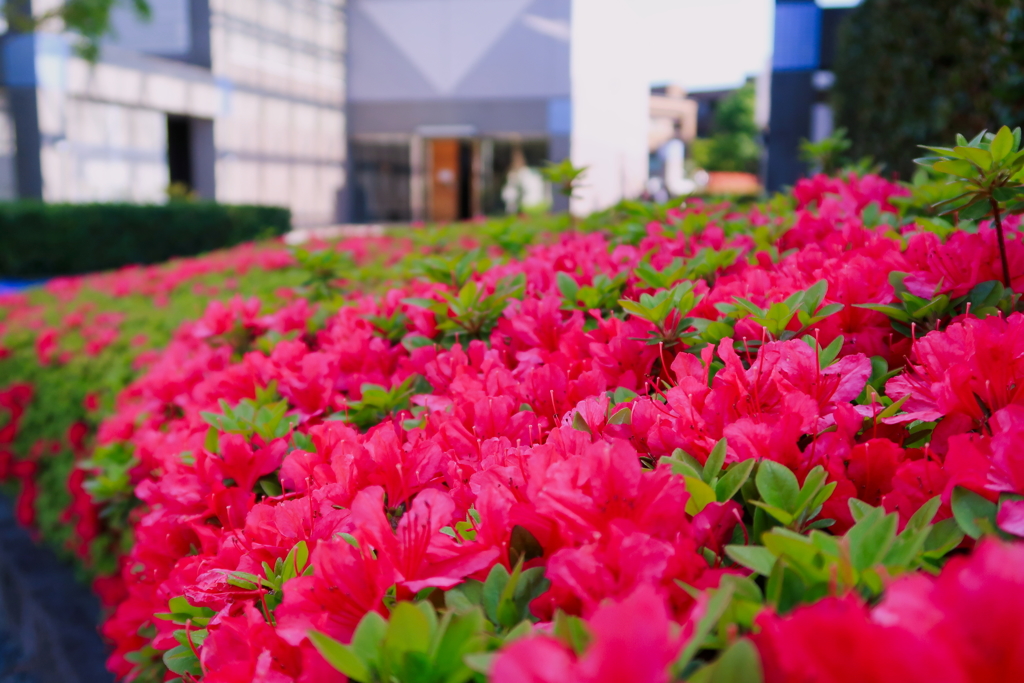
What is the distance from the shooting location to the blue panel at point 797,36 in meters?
10.5

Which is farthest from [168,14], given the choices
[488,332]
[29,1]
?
[488,332]

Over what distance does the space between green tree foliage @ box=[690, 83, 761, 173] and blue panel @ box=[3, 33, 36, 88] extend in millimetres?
33249

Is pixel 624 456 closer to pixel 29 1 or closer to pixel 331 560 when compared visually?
pixel 331 560

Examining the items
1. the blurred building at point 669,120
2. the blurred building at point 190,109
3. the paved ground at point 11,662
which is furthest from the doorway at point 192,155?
the blurred building at point 669,120

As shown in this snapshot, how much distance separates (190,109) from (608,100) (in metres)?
12.4

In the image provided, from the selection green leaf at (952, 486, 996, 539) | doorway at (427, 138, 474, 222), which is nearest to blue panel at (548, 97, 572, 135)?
doorway at (427, 138, 474, 222)

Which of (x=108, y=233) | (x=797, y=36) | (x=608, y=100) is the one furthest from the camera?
(x=608, y=100)

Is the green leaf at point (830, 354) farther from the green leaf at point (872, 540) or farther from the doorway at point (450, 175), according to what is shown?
the doorway at point (450, 175)

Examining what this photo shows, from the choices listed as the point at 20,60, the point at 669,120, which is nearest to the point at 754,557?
the point at 20,60

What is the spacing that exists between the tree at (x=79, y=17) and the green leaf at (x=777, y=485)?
618 inches

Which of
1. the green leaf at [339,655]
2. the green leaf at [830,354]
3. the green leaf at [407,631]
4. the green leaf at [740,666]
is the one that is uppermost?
the green leaf at [830,354]

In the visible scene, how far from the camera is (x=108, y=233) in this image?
12.7 metres

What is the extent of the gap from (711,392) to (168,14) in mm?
20394

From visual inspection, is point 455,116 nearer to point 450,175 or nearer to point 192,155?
point 450,175
